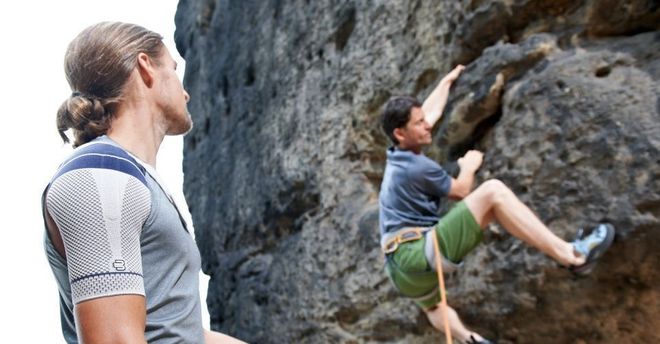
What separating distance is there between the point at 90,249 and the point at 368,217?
4712mm

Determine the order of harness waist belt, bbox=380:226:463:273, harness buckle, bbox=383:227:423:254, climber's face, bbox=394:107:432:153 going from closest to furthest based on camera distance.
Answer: harness waist belt, bbox=380:226:463:273, harness buckle, bbox=383:227:423:254, climber's face, bbox=394:107:432:153

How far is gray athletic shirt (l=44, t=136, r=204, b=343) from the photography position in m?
1.24

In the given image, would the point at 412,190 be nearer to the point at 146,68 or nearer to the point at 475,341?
the point at 475,341

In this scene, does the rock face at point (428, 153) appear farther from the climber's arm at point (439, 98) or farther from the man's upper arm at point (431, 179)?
the man's upper arm at point (431, 179)

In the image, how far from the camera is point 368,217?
5.90 m

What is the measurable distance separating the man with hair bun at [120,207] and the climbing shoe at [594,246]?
2505mm

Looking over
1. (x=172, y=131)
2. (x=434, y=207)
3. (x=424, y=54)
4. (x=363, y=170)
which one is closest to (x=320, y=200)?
(x=363, y=170)

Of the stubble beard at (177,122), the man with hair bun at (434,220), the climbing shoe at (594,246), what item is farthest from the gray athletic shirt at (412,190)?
the stubble beard at (177,122)

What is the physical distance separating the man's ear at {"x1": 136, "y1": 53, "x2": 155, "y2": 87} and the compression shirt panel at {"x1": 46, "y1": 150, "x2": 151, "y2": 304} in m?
0.30

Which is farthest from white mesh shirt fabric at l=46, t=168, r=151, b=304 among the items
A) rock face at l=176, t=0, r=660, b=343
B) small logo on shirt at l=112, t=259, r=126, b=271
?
rock face at l=176, t=0, r=660, b=343

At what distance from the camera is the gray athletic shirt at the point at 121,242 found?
4.08 ft

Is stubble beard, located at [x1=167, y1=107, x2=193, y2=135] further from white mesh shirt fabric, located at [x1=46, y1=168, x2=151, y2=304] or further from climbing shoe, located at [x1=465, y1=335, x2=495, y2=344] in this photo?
climbing shoe, located at [x1=465, y1=335, x2=495, y2=344]

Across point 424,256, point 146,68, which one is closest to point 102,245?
point 146,68

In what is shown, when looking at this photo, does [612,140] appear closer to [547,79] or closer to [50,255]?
[547,79]
